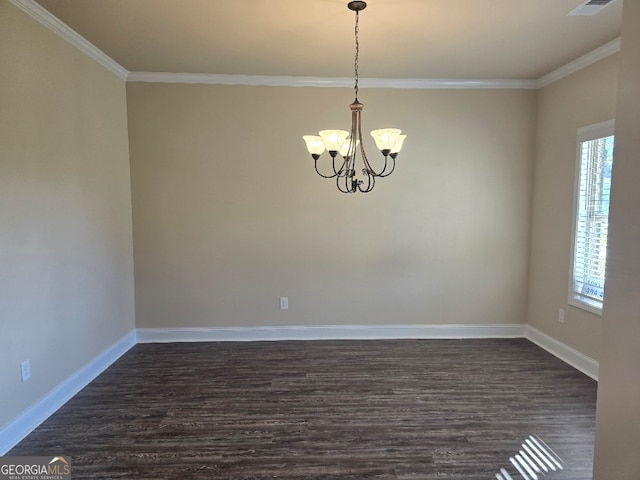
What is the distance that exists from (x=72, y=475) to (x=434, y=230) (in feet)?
11.9

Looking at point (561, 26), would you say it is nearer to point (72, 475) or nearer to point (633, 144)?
point (633, 144)

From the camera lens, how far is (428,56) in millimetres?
3301

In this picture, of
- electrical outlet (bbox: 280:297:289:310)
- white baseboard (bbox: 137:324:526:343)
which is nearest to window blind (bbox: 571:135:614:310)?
white baseboard (bbox: 137:324:526:343)

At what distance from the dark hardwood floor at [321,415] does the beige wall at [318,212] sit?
1.86 ft

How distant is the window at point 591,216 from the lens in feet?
10.5

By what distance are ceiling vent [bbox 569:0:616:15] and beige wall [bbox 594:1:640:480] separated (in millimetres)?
1610

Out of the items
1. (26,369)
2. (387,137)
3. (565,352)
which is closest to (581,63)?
(387,137)

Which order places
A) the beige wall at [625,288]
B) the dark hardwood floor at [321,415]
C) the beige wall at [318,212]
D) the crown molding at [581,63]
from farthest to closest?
1. the beige wall at [318,212]
2. the crown molding at [581,63]
3. the dark hardwood floor at [321,415]
4. the beige wall at [625,288]

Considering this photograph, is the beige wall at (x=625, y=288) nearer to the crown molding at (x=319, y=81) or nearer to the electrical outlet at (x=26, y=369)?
the crown molding at (x=319, y=81)

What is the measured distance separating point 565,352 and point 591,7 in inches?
115

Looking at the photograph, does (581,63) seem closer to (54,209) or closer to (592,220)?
(592,220)

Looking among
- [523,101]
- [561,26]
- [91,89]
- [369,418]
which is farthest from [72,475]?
[523,101]

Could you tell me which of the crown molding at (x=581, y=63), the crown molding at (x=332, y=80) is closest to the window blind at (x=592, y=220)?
the crown molding at (x=581, y=63)

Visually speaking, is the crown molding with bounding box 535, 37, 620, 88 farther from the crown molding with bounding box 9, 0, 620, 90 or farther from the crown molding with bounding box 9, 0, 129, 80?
the crown molding with bounding box 9, 0, 129, 80
